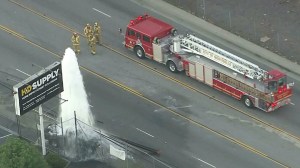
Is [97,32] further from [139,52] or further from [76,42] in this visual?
[139,52]

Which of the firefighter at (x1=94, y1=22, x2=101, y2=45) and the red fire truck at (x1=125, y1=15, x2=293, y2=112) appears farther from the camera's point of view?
the firefighter at (x1=94, y1=22, x2=101, y2=45)

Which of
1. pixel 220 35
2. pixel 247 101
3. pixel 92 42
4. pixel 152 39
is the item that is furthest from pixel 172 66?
pixel 247 101

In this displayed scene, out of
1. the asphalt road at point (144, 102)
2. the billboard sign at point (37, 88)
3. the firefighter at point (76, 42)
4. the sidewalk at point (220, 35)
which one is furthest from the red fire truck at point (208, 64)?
the billboard sign at point (37, 88)

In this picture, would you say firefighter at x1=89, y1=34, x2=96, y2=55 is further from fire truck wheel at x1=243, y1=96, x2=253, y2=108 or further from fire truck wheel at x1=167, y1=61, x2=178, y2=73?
fire truck wheel at x1=243, y1=96, x2=253, y2=108

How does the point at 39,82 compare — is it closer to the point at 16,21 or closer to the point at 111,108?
the point at 111,108

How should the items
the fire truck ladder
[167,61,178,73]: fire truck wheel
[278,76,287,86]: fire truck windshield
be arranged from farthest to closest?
[167,61,178,73]: fire truck wheel → the fire truck ladder → [278,76,287,86]: fire truck windshield

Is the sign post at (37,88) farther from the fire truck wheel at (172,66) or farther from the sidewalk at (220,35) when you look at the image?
the sidewalk at (220,35)

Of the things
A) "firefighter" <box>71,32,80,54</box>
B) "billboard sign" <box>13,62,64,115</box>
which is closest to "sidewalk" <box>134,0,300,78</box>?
"firefighter" <box>71,32,80,54</box>
